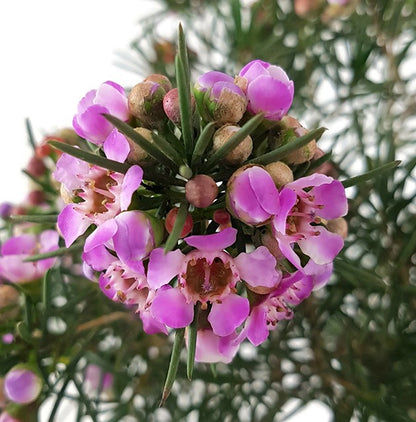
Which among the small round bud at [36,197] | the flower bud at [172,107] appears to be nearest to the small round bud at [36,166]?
the small round bud at [36,197]

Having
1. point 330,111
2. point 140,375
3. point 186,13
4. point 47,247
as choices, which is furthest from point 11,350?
point 186,13

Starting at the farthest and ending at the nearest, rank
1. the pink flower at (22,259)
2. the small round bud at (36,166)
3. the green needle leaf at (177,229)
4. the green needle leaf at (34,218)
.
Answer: the small round bud at (36,166) < the pink flower at (22,259) < the green needle leaf at (34,218) < the green needle leaf at (177,229)

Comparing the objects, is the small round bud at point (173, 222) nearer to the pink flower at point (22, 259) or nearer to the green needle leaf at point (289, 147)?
the green needle leaf at point (289, 147)

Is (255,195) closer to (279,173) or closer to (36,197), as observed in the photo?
(279,173)

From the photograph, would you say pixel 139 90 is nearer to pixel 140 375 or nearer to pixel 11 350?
pixel 11 350

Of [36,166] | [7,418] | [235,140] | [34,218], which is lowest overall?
[7,418]

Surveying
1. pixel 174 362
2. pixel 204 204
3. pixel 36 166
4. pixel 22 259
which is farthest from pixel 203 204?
pixel 36 166

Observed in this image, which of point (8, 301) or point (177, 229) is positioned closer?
point (177, 229)
